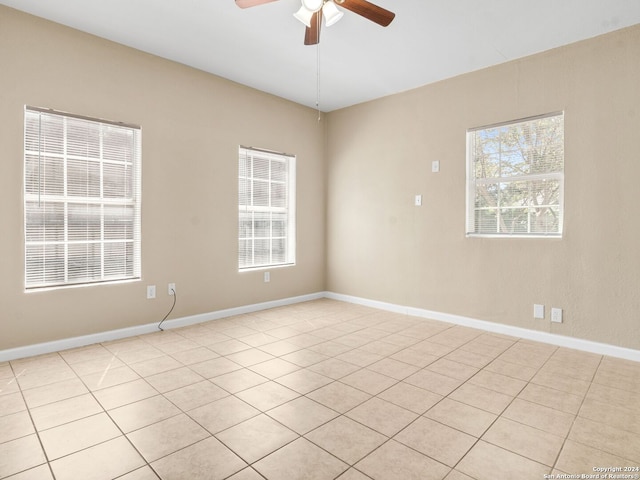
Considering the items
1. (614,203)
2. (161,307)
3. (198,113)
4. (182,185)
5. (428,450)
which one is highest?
(198,113)

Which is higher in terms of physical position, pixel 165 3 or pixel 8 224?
pixel 165 3

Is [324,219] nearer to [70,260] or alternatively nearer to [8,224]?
[70,260]

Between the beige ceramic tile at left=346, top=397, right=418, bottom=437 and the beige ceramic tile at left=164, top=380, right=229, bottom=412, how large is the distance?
879 mm

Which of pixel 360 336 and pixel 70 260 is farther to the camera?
pixel 360 336

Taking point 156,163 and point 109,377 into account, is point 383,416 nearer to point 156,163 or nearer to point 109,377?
point 109,377

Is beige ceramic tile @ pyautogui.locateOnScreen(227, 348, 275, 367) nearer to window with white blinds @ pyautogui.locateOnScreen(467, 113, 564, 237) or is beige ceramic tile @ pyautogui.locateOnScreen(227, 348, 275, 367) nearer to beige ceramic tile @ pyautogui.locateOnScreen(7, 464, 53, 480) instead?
beige ceramic tile @ pyautogui.locateOnScreen(7, 464, 53, 480)

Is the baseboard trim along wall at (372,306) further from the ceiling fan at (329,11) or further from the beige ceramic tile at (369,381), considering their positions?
the ceiling fan at (329,11)

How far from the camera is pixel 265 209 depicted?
4.80 metres

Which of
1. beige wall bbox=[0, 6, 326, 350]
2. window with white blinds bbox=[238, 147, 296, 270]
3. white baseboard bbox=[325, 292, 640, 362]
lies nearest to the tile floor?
white baseboard bbox=[325, 292, 640, 362]

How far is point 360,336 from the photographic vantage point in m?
3.66

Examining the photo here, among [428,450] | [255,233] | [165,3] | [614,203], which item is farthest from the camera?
[255,233]

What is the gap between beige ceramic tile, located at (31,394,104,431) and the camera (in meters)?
2.03

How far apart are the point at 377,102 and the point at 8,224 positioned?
13.6 ft

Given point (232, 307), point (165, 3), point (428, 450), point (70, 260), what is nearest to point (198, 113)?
point (165, 3)
